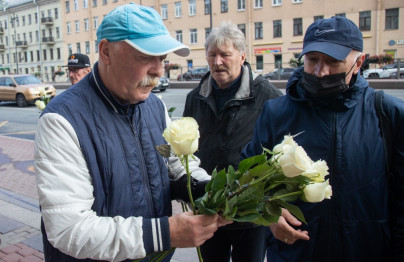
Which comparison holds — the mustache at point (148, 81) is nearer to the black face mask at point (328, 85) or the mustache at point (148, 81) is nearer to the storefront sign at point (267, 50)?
the black face mask at point (328, 85)

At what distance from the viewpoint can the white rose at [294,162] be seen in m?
1.27

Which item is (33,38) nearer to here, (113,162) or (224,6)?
(224,6)

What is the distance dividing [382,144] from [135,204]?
1150mm

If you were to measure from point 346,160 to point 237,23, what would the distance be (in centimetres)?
3955

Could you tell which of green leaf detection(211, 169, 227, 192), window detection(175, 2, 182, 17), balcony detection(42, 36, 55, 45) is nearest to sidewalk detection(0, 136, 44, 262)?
green leaf detection(211, 169, 227, 192)

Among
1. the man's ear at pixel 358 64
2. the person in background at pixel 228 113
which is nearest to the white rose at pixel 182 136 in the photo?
the man's ear at pixel 358 64

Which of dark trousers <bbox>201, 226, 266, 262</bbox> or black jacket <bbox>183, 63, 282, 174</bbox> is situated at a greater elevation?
black jacket <bbox>183, 63, 282, 174</bbox>

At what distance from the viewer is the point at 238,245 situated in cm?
255

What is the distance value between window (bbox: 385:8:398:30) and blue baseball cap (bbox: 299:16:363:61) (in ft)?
115

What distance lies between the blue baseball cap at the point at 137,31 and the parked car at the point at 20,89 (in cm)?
1740

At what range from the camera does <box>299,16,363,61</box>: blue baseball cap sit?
1.82 meters

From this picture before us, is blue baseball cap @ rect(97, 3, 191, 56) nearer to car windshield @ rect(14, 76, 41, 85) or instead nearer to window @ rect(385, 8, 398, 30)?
car windshield @ rect(14, 76, 41, 85)

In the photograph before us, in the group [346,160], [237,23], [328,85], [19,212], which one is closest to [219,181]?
[346,160]

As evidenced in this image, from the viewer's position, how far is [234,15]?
1538 inches
